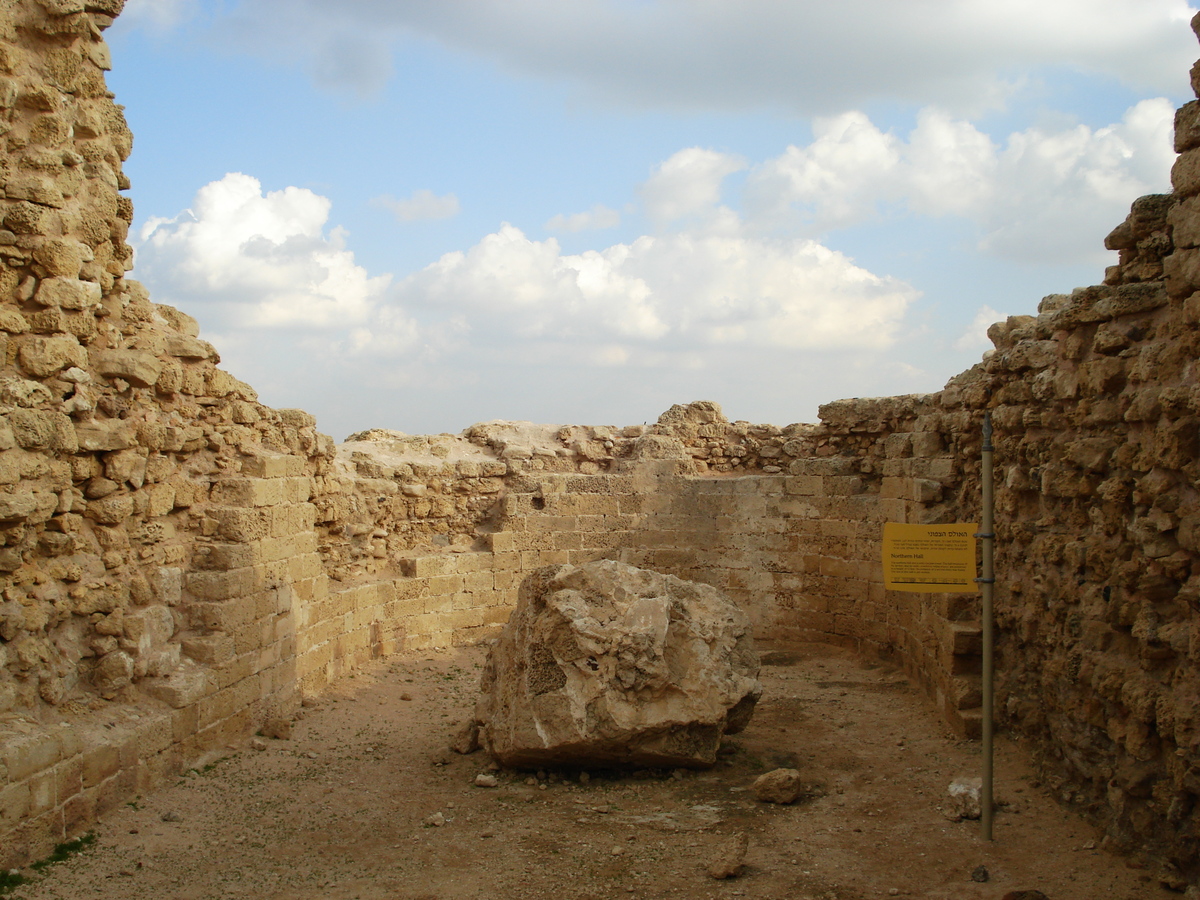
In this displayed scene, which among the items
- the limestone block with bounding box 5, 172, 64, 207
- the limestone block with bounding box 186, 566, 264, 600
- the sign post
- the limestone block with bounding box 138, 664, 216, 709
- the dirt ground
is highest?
the limestone block with bounding box 5, 172, 64, 207

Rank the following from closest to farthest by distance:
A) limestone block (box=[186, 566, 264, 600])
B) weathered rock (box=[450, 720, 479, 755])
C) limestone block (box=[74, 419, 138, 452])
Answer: limestone block (box=[74, 419, 138, 452])
limestone block (box=[186, 566, 264, 600])
weathered rock (box=[450, 720, 479, 755])

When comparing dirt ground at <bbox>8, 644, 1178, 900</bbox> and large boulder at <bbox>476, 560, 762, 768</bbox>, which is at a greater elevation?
large boulder at <bbox>476, 560, 762, 768</bbox>

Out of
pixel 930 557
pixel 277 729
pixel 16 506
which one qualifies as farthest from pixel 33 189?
pixel 930 557

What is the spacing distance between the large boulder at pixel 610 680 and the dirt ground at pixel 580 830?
262 millimetres

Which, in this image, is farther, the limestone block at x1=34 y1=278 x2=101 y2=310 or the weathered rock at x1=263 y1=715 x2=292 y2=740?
the weathered rock at x1=263 y1=715 x2=292 y2=740

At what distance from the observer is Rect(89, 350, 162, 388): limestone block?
5770 millimetres

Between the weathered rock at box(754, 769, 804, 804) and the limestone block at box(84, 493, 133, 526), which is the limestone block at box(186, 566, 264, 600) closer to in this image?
the limestone block at box(84, 493, 133, 526)

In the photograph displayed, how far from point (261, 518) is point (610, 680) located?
2.96 m

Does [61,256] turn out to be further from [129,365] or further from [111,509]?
[111,509]

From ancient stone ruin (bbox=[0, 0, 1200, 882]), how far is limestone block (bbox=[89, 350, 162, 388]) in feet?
0.05

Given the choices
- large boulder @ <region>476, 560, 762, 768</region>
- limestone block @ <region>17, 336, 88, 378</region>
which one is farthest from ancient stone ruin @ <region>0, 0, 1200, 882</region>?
large boulder @ <region>476, 560, 762, 768</region>

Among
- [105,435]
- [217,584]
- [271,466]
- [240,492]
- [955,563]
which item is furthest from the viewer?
[271,466]

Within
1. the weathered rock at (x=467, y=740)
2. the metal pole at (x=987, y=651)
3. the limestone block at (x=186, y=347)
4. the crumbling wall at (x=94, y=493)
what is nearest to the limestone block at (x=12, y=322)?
the crumbling wall at (x=94, y=493)

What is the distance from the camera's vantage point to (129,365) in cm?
587
